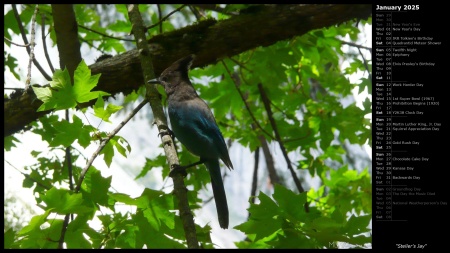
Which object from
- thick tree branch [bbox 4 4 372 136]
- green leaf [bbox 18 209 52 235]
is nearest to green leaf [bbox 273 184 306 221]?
green leaf [bbox 18 209 52 235]

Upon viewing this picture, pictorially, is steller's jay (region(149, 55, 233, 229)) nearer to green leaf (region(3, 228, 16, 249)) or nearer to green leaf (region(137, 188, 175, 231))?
green leaf (region(137, 188, 175, 231))

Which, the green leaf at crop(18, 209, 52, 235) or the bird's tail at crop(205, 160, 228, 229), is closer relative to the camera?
the green leaf at crop(18, 209, 52, 235)

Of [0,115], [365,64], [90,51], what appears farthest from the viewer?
[90,51]

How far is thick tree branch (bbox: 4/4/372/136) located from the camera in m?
3.21

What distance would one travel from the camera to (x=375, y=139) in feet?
8.34

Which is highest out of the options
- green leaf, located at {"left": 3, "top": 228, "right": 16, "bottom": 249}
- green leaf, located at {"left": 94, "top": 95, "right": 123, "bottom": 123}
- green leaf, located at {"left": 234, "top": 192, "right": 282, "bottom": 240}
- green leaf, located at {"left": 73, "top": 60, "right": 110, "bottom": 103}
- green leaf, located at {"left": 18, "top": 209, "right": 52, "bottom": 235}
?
green leaf, located at {"left": 73, "top": 60, "right": 110, "bottom": 103}

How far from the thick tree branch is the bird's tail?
31.9 inches

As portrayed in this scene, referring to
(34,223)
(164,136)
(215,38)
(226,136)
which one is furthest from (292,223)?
(226,136)

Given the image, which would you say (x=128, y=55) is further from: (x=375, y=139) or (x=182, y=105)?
(x=375, y=139)

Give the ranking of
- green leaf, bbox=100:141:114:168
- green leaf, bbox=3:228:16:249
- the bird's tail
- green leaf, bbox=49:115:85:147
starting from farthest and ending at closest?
the bird's tail < green leaf, bbox=100:141:114:168 < green leaf, bbox=49:115:85:147 < green leaf, bbox=3:228:16:249

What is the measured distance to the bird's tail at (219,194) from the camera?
2542 mm

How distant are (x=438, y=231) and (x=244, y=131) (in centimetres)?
179
